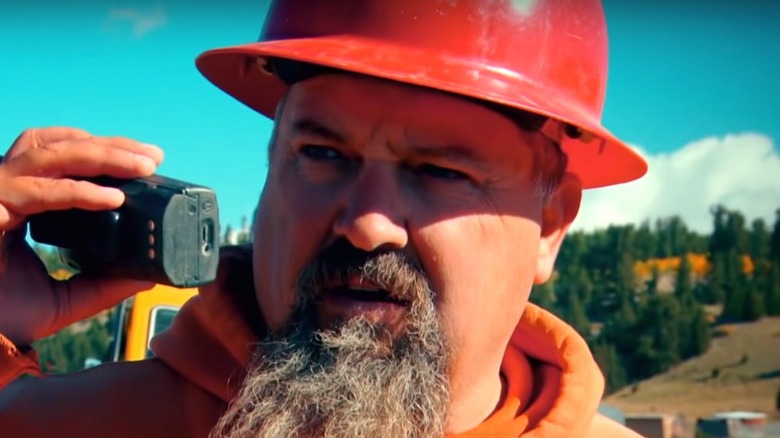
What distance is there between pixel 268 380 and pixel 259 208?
0.39m

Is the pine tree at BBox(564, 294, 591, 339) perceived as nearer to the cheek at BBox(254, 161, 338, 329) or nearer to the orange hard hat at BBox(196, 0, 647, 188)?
the orange hard hat at BBox(196, 0, 647, 188)

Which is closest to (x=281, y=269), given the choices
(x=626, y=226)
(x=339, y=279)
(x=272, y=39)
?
(x=339, y=279)

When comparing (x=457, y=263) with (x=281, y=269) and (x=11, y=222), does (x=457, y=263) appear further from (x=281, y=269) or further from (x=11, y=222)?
(x=11, y=222)

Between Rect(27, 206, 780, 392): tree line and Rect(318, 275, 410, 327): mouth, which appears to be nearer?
Rect(318, 275, 410, 327): mouth

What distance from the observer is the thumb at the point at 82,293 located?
198cm

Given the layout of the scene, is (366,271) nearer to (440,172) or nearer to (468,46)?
(440,172)

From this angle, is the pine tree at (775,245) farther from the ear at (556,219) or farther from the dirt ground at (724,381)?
the ear at (556,219)

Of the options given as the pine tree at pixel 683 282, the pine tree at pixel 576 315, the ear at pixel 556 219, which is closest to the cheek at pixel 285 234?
the ear at pixel 556 219

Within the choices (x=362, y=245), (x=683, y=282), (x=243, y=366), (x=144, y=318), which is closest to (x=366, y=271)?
(x=362, y=245)

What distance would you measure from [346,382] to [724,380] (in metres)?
30.9

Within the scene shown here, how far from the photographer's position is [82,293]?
200 centimetres

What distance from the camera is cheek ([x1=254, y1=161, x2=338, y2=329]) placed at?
78.8 inches

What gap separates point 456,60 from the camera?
204 cm

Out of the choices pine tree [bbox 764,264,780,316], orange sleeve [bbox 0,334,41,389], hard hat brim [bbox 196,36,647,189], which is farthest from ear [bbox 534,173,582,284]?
pine tree [bbox 764,264,780,316]
